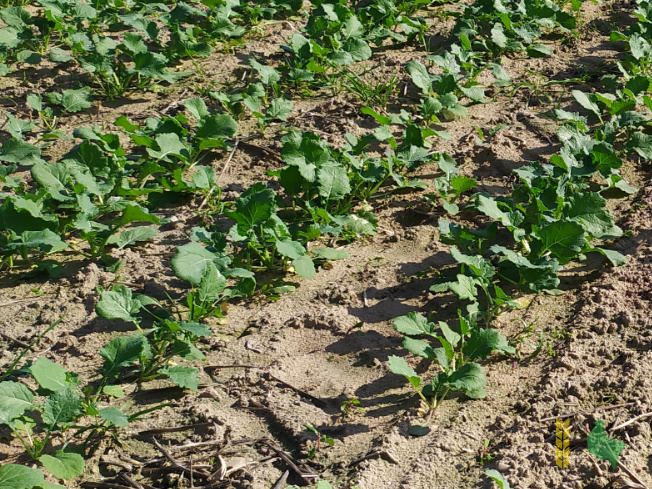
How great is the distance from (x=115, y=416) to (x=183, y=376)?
0.34 m

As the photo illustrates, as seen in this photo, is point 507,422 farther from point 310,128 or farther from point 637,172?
point 310,128

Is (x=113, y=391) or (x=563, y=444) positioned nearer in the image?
(x=563, y=444)

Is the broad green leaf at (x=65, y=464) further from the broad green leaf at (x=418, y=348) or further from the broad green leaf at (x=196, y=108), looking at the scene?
the broad green leaf at (x=196, y=108)

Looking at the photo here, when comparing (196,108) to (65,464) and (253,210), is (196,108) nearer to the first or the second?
(253,210)

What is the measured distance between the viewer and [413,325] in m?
3.14

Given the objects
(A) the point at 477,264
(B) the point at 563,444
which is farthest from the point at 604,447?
(A) the point at 477,264

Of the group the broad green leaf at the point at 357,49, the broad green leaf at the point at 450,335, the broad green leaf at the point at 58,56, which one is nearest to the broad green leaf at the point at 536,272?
the broad green leaf at the point at 450,335

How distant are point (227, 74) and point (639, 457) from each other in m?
3.88

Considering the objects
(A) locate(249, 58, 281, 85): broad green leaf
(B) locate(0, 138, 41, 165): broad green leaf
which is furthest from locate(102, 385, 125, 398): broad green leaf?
(A) locate(249, 58, 281, 85): broad green leaf

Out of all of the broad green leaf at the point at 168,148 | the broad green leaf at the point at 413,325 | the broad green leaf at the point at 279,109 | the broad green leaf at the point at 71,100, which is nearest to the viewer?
the broad green leaf at the point at 413,325

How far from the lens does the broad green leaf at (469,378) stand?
2.84m

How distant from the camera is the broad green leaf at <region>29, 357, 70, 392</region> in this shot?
2744 millimetres

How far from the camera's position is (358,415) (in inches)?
114

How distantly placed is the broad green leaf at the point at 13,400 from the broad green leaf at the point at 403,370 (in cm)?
135
